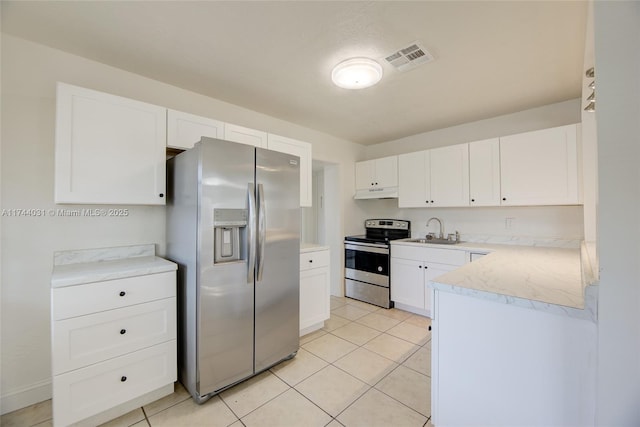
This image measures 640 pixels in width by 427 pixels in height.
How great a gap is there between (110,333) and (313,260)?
1.69 m

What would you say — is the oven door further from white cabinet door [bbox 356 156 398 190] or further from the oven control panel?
white cabinet door [bbox 356 156 398 190]

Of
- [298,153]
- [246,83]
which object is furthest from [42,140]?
[298,153]

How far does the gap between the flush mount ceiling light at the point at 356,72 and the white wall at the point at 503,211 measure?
200 centimetres

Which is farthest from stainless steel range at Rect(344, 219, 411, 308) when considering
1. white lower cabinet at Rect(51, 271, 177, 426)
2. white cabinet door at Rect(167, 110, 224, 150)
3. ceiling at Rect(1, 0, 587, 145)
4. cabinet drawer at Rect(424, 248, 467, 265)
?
white lower cabinet at Rect(51, 271, 177, 426)

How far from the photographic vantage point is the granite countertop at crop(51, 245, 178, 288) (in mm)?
1492

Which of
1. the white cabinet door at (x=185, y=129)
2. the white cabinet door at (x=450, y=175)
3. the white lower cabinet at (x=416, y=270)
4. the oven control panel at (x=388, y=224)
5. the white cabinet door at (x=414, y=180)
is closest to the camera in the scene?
the white cabinet door at (x=185, y=129)

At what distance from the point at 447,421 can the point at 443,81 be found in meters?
2.45

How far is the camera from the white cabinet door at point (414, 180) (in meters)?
3.41

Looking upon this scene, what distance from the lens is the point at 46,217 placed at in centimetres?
179

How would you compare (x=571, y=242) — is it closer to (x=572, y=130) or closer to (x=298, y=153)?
(x=572, y=130)

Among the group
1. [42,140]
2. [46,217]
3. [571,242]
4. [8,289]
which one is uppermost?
[42,140]

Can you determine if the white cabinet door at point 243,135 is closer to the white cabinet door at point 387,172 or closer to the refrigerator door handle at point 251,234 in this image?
the refrigerator door handle at point 251,234

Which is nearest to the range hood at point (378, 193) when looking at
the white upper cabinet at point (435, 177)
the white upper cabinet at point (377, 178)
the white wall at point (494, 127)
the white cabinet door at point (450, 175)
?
the white upper cabinet at point (377, 178)

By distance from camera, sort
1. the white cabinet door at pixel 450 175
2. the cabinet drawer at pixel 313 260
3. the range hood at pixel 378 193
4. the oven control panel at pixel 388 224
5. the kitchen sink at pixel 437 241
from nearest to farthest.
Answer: the cabinet drawer at pixel 313 260 → the white cabinet door at pixel 450 175 → the kitchen sink at pixel 437 241 → the range hood at pixel 378 193 → the oven control panel at pixel 388 224
